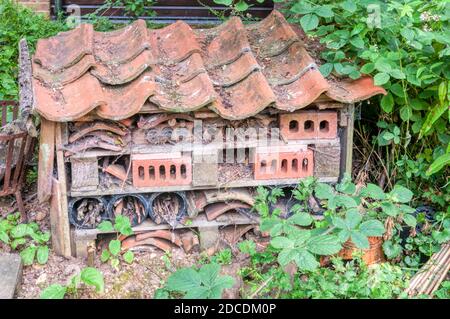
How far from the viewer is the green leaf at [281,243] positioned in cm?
332

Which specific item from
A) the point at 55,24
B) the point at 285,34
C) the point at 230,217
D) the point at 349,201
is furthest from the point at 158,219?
the point at 55,24

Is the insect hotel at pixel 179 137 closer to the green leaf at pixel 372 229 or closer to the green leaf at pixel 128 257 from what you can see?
the green leaf at pixel 128 257

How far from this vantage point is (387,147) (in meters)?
4.37

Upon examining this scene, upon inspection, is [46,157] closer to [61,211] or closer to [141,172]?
[61,211]

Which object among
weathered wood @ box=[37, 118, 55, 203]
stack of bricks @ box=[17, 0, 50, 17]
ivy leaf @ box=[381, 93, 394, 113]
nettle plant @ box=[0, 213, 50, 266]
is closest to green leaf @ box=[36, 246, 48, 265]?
nettle plant @ box=[0, 213, 50, 266]

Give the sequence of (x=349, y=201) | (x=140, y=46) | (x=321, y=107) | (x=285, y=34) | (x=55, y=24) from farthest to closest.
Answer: (x=55, y=24), (x=285, y=34), (x=140, y=46), (x=321, y=107), (x=349, y=201)

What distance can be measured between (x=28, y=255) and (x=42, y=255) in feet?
0.27

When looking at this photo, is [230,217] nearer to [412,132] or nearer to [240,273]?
[240,273]

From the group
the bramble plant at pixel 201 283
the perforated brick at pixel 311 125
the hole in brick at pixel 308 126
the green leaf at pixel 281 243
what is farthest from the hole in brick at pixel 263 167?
the bramble plant at pixel 201 283

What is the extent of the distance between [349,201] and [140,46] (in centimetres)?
169

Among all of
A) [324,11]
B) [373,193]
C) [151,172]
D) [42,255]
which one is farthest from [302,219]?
[42,255]

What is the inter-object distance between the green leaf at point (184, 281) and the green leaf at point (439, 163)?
65.0 inches

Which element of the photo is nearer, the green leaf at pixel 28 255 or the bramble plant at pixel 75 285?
the bramble plant at pixel 75 285

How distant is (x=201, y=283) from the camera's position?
3328 millimetres
